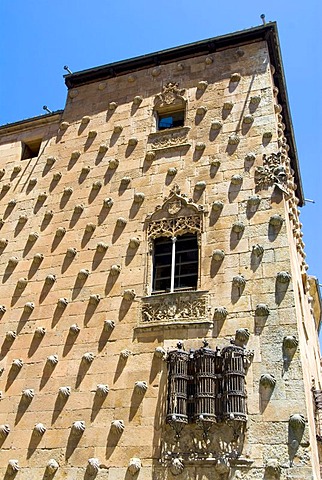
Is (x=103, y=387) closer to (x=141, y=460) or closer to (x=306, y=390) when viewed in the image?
(x=141, y=460)

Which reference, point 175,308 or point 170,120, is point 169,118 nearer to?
point 170,120

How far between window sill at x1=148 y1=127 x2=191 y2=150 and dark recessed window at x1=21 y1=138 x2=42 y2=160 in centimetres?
338

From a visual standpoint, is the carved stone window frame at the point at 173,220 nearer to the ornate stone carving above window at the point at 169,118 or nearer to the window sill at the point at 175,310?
the window sill at the point at 175,310

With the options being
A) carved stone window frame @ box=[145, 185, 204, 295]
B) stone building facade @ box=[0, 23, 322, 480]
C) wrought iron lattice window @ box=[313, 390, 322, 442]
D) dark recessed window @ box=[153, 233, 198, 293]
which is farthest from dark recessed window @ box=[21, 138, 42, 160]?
wrought iron lattice window @ box=[313, 390, 322, 442]

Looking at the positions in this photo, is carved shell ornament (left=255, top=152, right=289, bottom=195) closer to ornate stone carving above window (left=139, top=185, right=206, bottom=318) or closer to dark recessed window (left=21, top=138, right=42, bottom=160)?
ornate stone carving above window (left=139, top=185, right=206, bottom=318)

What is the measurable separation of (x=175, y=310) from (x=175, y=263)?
3.22 feet

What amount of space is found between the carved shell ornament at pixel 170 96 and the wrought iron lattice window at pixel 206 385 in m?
5.75

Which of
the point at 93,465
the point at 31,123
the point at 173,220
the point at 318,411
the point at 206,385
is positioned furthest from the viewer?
the point at 31,123

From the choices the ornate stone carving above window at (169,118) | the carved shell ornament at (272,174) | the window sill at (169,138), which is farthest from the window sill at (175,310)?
the ornate stone carving above window at (169,118)

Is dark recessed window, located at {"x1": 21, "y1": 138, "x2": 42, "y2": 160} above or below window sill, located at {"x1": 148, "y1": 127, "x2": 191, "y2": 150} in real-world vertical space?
above

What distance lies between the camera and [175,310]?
9141 millimetres

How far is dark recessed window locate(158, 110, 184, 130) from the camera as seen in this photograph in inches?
469

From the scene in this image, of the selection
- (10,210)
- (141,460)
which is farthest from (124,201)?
(141,460)

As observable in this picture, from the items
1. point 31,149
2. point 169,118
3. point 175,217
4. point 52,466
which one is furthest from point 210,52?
point 52,466
